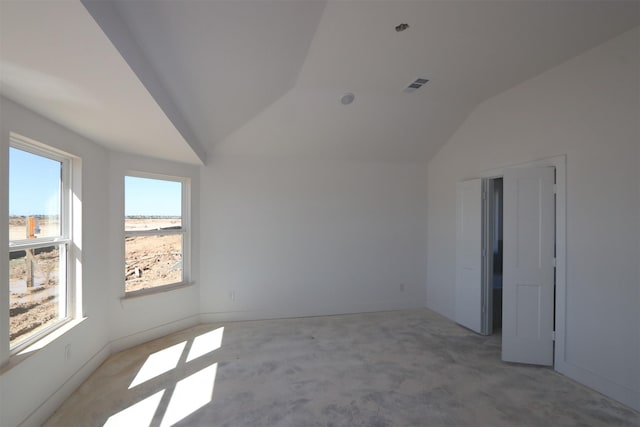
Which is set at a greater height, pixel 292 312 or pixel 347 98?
pixel 347 98

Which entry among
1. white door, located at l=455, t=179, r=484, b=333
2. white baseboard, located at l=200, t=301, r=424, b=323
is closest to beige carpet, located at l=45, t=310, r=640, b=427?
white door, located at l=455, t=179, r=484, b=333

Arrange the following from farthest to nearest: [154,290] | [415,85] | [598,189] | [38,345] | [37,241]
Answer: [154,290] → [415,85] → [598,189] → [37,241] → [38,345]

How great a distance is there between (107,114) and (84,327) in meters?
2.02

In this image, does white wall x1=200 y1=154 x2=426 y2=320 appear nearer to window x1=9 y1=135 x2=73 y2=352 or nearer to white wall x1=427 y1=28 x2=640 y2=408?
window x1=9 y1=135 x2=73 y2=352

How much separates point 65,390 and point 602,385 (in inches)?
177

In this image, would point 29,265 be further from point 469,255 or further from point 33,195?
point 469,255

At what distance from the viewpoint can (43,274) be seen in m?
2.48

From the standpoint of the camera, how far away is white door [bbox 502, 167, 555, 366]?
307 centimetres

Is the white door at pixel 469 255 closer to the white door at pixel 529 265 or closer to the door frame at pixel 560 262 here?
the white door at pixel 529 265

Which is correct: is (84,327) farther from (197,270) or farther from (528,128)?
(528,128)

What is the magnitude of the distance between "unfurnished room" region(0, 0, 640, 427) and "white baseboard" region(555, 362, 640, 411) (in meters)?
0.02

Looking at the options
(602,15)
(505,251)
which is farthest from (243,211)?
(602,15)

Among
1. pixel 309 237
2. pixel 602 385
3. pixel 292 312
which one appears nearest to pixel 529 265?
pixel 602 385

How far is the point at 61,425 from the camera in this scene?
2.22 meters
